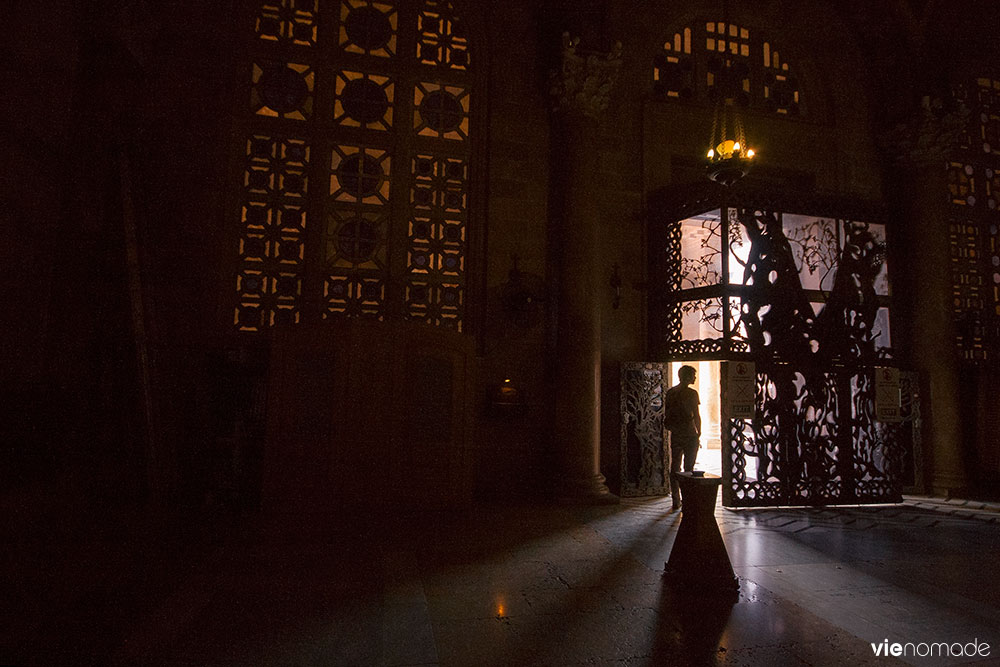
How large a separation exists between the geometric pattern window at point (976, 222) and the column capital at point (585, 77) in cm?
604

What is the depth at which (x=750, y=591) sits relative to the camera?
3832mm

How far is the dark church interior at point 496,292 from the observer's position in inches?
206

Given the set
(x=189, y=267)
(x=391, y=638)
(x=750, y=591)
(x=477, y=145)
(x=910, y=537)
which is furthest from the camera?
(x=477, y=145)

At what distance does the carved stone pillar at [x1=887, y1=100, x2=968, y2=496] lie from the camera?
823 centimetres

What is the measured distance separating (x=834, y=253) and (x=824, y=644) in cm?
679

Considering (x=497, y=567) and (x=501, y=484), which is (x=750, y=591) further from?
(x=501, y=484)

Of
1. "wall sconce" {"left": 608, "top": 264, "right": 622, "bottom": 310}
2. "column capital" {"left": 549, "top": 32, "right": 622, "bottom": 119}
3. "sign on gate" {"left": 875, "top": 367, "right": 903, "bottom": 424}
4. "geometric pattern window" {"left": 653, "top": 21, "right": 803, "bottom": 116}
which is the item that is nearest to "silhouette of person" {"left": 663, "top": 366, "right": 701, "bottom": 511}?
"wall sconce" {"left": 608, "top": 264, "right": 622, "bottom": 310}

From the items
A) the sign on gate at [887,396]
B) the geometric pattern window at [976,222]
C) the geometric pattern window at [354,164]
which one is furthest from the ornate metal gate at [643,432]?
the geometric pattern window at [976,222]

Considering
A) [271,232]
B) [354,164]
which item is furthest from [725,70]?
[271,232]

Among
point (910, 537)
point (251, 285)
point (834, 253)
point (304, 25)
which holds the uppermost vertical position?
point (304, 25)

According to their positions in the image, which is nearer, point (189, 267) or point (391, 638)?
point (391, 638)

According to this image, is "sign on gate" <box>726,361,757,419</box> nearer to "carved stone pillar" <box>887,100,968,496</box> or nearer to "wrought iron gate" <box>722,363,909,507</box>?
"wrought iron gate" <box>722,363,909,507</box>

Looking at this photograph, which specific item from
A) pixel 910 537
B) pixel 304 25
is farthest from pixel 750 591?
pixel 304 25

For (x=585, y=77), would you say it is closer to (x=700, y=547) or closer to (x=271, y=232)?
(x=271, y=232)
